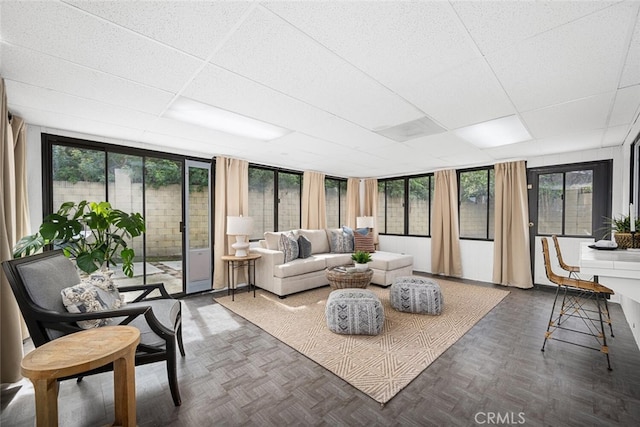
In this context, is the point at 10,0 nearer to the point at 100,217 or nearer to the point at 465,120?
the point at 100,217

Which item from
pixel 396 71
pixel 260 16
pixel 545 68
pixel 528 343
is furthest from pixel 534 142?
pixel 260 16

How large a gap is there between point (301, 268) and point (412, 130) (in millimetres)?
2624

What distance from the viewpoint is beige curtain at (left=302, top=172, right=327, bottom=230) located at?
591 cm

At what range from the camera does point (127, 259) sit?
2.87m

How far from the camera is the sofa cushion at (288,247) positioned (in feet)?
14.9

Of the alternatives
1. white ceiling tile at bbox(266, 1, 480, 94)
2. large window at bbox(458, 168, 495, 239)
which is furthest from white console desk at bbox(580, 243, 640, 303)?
large window at bbox(458, 168, 495, 239)

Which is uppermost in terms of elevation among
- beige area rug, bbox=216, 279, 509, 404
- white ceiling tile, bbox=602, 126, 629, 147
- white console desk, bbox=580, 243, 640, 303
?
white ceiling tile, bbox=602, 126, 629, 147

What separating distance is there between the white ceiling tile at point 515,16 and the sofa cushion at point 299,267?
3.53m

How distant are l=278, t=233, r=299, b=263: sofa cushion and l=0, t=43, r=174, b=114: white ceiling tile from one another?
106 inches

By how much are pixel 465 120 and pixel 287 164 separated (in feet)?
10.9

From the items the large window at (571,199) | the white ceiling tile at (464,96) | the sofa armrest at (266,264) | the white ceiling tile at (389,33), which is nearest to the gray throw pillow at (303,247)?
the sofa armrest at (266,264)

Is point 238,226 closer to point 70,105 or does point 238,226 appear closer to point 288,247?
point 288,247

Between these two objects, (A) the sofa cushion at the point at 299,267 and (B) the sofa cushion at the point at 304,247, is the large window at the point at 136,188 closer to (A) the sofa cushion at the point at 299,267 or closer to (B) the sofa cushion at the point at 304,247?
(A) the sofa cushion at the point at 299,267

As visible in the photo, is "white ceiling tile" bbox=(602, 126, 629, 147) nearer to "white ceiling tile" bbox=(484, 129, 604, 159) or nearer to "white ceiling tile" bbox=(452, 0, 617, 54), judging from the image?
"white ceiling tile" bbox=(484, 129, 604, 159)
